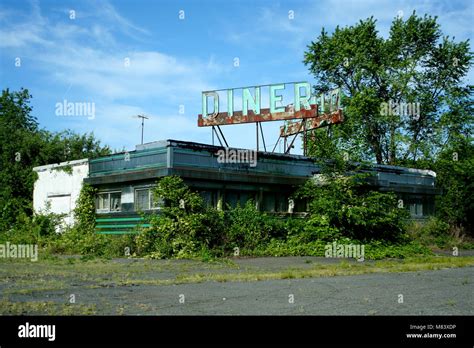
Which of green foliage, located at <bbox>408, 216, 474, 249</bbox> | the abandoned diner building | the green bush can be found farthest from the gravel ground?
green foliage, located at <bbox>408, 216, 474, 249</bbox>

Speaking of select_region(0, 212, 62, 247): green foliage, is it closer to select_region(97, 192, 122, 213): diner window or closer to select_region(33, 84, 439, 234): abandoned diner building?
select_region(33, 84, 439, 234): abandoned diner building

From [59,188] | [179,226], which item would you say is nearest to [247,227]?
[179,226]

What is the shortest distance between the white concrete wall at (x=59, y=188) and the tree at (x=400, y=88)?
23475mm

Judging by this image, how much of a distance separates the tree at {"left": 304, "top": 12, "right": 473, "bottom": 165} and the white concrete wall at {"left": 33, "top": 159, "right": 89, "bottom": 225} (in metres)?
23.5

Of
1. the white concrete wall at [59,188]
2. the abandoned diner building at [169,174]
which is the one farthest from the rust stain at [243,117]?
the white concrete wall at [59,188]

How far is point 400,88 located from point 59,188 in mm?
29126

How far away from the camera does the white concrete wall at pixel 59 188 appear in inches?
992

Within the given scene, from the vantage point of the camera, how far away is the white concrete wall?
25188 millimetres

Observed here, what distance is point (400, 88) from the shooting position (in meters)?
43.6

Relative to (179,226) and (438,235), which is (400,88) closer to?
(438,235)

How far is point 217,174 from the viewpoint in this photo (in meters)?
22.2

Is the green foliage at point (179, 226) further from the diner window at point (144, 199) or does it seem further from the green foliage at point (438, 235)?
the green foliage at point (438, 235)

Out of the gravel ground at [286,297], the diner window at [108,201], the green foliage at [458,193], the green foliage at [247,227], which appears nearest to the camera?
the gravel ground at [286,297]
